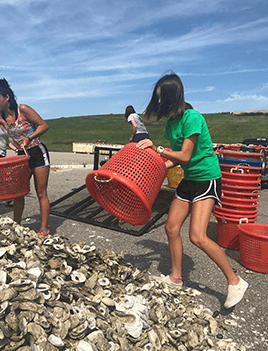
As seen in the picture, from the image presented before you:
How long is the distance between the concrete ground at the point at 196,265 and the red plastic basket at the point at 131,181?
981 mm

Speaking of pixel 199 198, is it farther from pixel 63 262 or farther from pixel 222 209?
pixel 222 209

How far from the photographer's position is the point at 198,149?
273cm

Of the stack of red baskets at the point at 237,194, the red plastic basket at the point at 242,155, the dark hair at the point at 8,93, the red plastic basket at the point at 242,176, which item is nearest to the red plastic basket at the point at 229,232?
the stack of red baskets at the point at 237,194

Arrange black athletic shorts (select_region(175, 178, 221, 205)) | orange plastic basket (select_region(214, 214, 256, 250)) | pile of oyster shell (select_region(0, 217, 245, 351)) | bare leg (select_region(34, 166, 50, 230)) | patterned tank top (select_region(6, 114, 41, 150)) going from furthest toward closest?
1. orange plastic basket (select_region(214, 214, 256, 250))
2. bare leg (select_region(34, 166, 50, 230))
3. patterned tank top (select_region(6, 114, 41, 150))
4. black athletic shorts (select_region(175, 178, 221, 205))
5. pile of oyster shell (select_region(0, 217, 245, 351))

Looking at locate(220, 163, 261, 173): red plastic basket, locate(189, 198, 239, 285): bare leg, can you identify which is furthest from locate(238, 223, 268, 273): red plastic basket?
locate(189, 198, 239, 285): bare leg

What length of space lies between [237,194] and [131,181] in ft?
7.26

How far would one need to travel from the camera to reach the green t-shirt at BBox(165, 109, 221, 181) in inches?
104

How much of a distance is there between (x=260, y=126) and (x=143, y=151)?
159ft

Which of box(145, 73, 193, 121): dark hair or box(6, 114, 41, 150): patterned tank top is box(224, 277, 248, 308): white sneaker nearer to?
box(145, 73, 193, 121): dark hair

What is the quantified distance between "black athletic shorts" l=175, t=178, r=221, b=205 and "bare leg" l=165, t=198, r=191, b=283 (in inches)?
3.6

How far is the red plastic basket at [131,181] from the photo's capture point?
2492mm

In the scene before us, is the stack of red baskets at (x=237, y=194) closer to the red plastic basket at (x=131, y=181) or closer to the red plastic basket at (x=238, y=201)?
the red plastic basket at (x=238, y=201)

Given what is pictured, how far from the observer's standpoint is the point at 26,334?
6.13ft

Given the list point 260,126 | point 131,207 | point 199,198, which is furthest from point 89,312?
point 260,126
